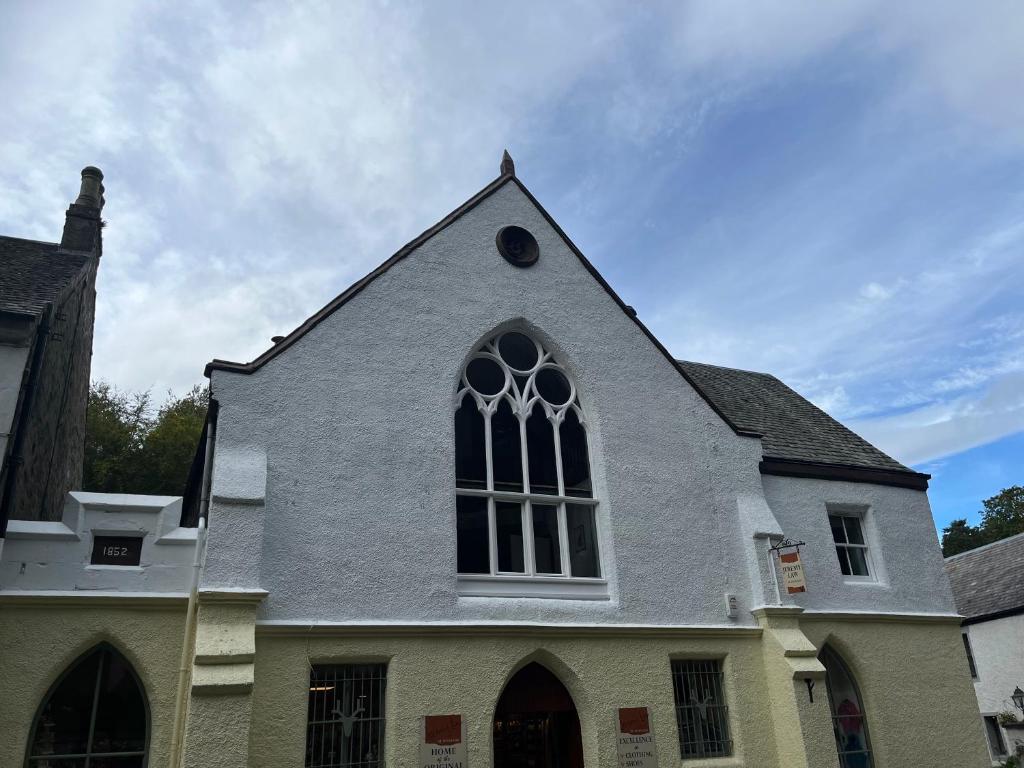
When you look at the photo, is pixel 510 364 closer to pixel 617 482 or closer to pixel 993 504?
pixel 617 482

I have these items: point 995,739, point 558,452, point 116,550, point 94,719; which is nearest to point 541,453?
point 558,452

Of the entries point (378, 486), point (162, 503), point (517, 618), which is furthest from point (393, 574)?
point (162, 503)

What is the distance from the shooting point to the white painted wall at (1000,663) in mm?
23547

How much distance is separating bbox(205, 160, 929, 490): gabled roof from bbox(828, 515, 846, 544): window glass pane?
0.82m

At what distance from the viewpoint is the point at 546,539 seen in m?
12.1

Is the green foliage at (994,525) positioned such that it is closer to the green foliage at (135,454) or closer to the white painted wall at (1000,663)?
the white painted wall at (1000,663)

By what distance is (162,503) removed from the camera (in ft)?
32.3

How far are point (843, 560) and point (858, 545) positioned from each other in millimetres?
456

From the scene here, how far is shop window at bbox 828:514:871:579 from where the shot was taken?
1468cm

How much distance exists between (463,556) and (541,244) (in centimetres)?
584

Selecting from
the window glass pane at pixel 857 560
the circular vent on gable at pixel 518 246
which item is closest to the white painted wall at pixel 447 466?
the circular vent on gable at pixel 518 246

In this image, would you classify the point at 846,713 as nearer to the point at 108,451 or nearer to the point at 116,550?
the point at 116,550

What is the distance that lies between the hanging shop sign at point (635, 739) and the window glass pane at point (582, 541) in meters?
2.08

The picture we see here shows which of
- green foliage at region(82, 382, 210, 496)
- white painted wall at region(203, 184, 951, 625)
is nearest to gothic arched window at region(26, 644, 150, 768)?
white painted wall at region(203, 184, 951, 625)
